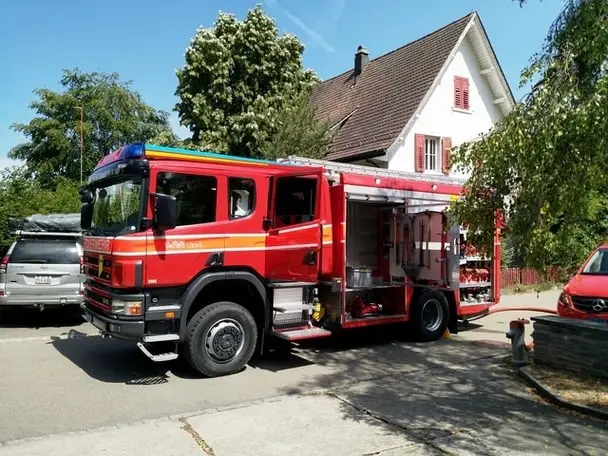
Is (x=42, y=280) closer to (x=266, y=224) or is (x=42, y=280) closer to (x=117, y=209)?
(x=117, y=209)

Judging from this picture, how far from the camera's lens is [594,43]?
214 inches

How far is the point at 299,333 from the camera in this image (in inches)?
316

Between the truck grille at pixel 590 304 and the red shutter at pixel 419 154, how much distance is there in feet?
37.9

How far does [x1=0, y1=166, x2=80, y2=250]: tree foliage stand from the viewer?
48.6ft

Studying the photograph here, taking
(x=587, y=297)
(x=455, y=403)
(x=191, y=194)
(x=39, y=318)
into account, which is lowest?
(x=455, y=403)

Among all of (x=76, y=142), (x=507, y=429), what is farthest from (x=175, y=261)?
(x=76, y=142)

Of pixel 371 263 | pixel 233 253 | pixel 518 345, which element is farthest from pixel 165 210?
pixel 518 345

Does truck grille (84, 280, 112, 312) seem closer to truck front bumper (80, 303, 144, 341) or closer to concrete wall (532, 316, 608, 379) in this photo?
truck front bumper (80, 303, 144, 341)

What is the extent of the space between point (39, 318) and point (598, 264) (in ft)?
37.6

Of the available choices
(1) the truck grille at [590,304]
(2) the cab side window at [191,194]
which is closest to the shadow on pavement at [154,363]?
(2) the cab side window at [191,194]

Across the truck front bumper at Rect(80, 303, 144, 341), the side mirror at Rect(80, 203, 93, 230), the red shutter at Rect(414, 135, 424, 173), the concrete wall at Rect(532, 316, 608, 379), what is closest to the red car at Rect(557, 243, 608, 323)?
the concrete wall at Rect(532, 316, 608, 379)

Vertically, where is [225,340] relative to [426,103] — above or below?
below

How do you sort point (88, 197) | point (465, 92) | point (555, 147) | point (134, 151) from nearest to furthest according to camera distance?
point (555, 147), point (134, 151), point (88, 197), point (465, 92)

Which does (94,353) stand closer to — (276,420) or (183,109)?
(276,420)
